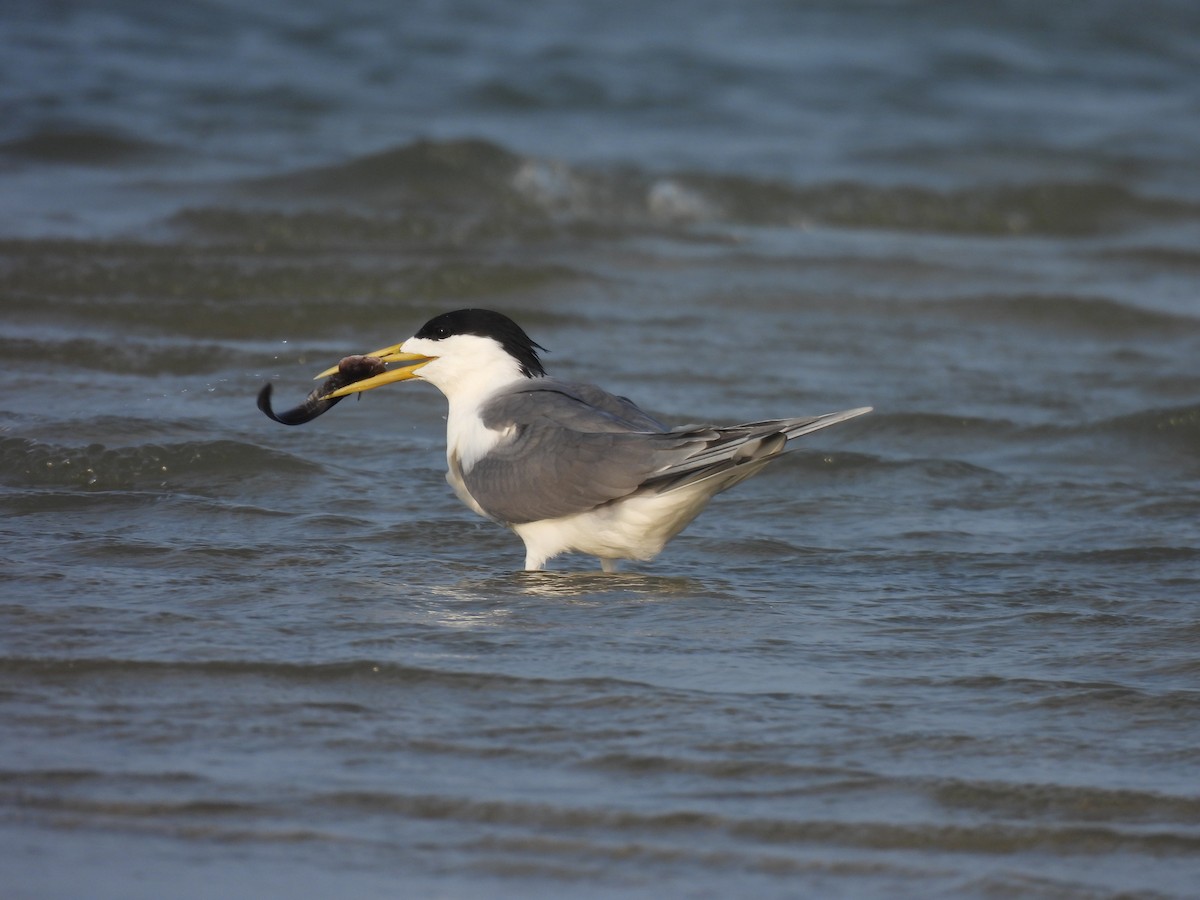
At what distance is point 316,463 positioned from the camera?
6.75 m

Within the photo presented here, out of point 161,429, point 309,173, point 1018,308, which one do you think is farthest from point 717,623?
point 309,173

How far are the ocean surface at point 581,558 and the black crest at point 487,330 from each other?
27.4 inches

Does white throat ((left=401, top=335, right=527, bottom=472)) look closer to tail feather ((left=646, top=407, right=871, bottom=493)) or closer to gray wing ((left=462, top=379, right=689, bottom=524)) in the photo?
gray wing ((left=462, top=379, right=689, bottom=524))

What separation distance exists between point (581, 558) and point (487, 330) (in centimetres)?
94

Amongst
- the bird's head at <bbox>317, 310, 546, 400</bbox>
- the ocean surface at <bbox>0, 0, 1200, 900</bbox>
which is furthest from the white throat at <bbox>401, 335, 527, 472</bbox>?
the ocean surface at <bbox>0, 0, 1200, 900</bbox>

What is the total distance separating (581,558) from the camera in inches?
245

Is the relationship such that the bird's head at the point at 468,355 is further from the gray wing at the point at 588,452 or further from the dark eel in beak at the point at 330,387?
the gray wing at the point at 588,452

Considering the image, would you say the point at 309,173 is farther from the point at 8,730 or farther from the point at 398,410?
the point at 8,730

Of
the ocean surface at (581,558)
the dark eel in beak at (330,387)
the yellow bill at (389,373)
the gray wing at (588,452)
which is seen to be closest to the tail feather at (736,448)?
the gray wing at (588,452)

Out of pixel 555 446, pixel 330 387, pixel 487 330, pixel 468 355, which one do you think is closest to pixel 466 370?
pixel 468 355

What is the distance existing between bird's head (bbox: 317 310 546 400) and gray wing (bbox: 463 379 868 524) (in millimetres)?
190

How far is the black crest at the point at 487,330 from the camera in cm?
591

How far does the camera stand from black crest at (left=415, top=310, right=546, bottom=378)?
5914 millimetres

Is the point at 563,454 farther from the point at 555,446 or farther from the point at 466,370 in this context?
the point at 466,370
